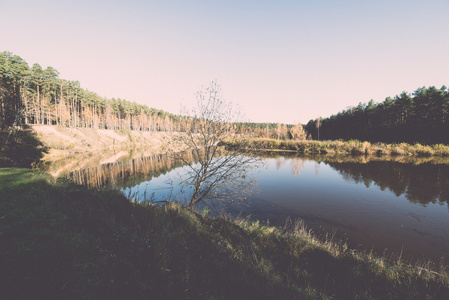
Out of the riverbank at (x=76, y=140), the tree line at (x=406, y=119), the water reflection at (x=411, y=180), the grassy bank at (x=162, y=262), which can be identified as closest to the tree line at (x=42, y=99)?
the riverbank at (x=76, y=140)

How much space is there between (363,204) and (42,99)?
251ft

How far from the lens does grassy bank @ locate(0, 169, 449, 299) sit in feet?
11.5

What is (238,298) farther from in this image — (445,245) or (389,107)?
(389,107)

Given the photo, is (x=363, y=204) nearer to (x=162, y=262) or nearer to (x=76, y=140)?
(x=162, y=262)

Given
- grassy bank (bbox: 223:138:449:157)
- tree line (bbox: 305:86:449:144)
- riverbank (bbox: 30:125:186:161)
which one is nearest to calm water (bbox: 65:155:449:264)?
riverbank (bbox: 30:125:186:161)

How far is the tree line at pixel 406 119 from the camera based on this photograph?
4478cm

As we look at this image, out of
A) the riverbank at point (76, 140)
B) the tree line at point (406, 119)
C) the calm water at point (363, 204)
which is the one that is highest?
the tree line at point (406, 119)

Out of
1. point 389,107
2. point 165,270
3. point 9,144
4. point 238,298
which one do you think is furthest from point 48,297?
point 389,107

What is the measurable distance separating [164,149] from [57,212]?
16.1 feet

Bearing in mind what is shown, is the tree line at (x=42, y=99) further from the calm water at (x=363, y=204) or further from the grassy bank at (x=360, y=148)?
the grassy bank at (x=360, y=148)

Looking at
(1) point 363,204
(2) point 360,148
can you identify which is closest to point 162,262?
(1) point 363,204

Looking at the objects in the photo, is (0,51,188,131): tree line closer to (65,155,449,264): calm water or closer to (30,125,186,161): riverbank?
(30,125,186,161): riverbank

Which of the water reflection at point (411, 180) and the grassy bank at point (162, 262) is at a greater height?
the grassy bank at point (162, 262)

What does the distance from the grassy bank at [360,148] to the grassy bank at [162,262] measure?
99.2ft
